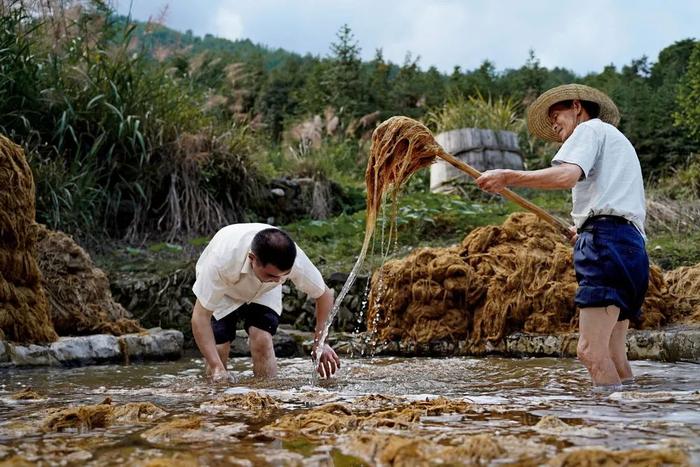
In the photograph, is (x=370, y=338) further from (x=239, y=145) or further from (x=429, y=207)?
(x=239, y=145)

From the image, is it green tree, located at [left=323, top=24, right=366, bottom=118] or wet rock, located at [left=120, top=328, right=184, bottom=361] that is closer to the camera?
wet rock, located at [left=120, top=328, right=184, bottom=361]

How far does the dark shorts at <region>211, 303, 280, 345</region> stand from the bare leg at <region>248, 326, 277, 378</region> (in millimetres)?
68

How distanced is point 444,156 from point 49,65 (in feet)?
23.1

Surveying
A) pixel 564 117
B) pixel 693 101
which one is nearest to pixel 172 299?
pixel 564 117

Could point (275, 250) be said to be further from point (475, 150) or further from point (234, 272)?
point (475, 150)

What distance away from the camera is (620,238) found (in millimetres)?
3973

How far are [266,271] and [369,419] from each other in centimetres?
204

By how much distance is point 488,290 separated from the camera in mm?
7121

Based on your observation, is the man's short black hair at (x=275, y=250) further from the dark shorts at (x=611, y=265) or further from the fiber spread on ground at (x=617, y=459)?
the fiber spread on ground at (x=617, y=459)

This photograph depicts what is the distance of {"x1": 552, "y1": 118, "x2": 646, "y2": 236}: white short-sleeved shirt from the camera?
399cm

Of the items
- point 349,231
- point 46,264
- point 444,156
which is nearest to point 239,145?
point 349,231

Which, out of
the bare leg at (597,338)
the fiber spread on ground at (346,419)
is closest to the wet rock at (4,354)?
the fiber spread on ground at (346,419)

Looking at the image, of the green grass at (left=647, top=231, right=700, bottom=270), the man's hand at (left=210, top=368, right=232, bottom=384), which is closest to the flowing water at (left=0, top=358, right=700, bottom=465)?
the man's hand at (left=210, top=368, right=232, bottom=384)

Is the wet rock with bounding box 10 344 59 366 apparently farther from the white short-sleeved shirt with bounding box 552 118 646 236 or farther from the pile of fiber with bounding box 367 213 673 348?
the white short-sleeved shirt with bounding box 552 118 646 236
